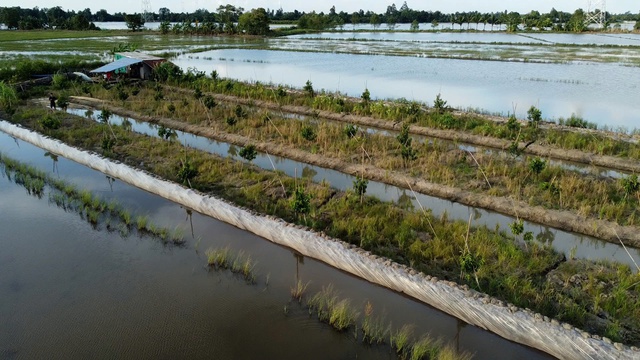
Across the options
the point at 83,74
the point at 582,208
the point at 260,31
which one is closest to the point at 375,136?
the point at 582,208

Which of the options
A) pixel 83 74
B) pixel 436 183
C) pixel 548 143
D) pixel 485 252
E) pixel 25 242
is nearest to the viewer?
pixel 485 252

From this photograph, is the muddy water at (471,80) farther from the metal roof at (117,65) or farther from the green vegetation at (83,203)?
the green vegetation at (83,203)

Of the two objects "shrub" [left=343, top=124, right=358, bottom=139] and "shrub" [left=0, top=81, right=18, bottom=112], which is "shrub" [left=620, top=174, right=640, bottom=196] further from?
"shrub" [left=0, top=81, right=18, bottom=112]

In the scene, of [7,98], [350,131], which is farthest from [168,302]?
[7,98]

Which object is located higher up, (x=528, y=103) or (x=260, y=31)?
(x=260, y=31)

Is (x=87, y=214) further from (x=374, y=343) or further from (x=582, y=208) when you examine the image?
(x=582, y=208)

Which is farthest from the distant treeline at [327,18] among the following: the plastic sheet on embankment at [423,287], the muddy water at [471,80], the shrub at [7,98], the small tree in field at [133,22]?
the plastic sheet on embankment at [423,287]

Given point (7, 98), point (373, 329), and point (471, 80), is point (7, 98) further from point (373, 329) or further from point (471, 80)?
point (471, 80)

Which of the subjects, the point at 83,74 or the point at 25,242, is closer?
the point at 25,242
